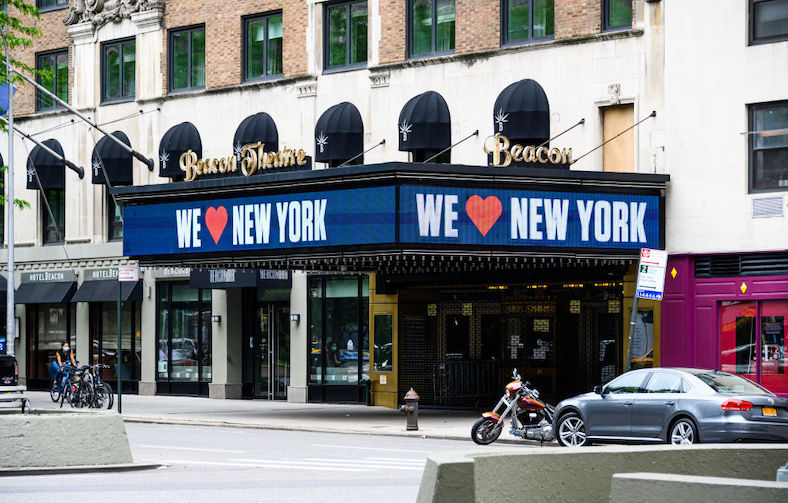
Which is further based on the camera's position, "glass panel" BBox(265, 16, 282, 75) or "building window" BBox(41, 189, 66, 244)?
"building window" BBox(41, 189, 66, 244)

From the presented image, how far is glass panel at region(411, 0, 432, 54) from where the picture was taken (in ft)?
115

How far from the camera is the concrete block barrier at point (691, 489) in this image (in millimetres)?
9352

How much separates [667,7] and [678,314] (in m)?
6.85

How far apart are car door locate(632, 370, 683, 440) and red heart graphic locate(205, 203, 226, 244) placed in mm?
12317

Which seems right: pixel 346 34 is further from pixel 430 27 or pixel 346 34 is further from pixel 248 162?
pixel 248 162

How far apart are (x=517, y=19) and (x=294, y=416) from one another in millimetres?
11118

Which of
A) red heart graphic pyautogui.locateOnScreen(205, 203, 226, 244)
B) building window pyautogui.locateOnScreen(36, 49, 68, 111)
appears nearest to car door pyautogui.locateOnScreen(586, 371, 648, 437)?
red heart graphic pyautogui.locateOnScreen(205, 203, 226, 244)

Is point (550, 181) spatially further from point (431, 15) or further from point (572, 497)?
point (572, 497)

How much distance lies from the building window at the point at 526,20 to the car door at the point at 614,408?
12242 millimetres

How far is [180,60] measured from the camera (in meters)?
41.2

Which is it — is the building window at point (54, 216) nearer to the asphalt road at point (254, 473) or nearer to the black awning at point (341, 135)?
the black awning at point (341, 135)

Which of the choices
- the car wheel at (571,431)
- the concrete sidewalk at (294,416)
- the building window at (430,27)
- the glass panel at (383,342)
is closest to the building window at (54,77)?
the concrete sidewalk at (294,416)

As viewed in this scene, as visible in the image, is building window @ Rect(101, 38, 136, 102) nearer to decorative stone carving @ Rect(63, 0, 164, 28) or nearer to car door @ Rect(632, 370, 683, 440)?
decorative stone carving @ Rect(63, 0, 164, 28)

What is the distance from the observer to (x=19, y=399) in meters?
23.7
